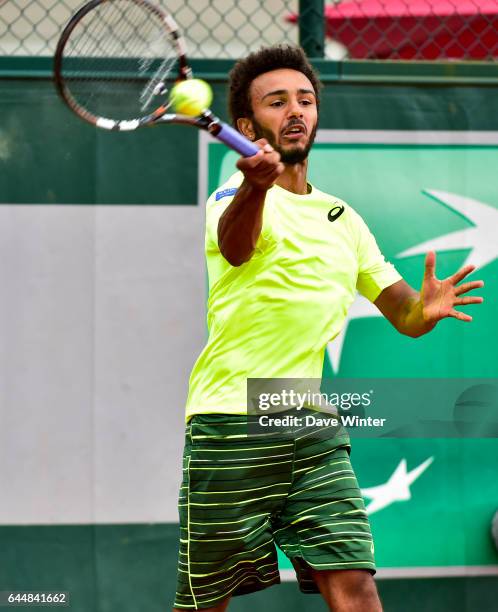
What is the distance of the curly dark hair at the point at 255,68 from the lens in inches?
130

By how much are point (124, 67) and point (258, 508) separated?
187cm

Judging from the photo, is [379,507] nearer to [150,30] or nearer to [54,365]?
[54,365]

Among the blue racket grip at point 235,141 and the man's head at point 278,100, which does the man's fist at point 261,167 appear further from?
the man's head at point 278,100

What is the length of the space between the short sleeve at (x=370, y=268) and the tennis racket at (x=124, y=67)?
612 mm

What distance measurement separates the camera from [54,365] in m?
4.07

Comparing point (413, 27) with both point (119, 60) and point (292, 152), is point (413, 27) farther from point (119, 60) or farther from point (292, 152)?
point (292, 152)

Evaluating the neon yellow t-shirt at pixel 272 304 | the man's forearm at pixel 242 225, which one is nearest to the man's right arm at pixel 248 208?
the man's forearm at pixel 242 225

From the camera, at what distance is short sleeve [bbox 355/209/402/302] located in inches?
133

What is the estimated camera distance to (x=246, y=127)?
10.9 ft

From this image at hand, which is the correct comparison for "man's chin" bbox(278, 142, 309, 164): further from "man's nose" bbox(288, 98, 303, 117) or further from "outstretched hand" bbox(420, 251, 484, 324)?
"outstretched hand" bbox(420, 251, 484, 324)

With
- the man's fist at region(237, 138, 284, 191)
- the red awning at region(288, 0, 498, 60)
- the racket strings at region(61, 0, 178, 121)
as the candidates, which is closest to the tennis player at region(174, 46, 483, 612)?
the man's fist at region(237, 138, 284, 191)

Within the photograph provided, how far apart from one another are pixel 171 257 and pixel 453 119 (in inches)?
48.7

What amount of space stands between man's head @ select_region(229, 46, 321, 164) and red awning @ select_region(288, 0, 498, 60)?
145 centimetres

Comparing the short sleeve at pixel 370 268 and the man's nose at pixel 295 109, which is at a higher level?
the man's nose at pixel 295 109
